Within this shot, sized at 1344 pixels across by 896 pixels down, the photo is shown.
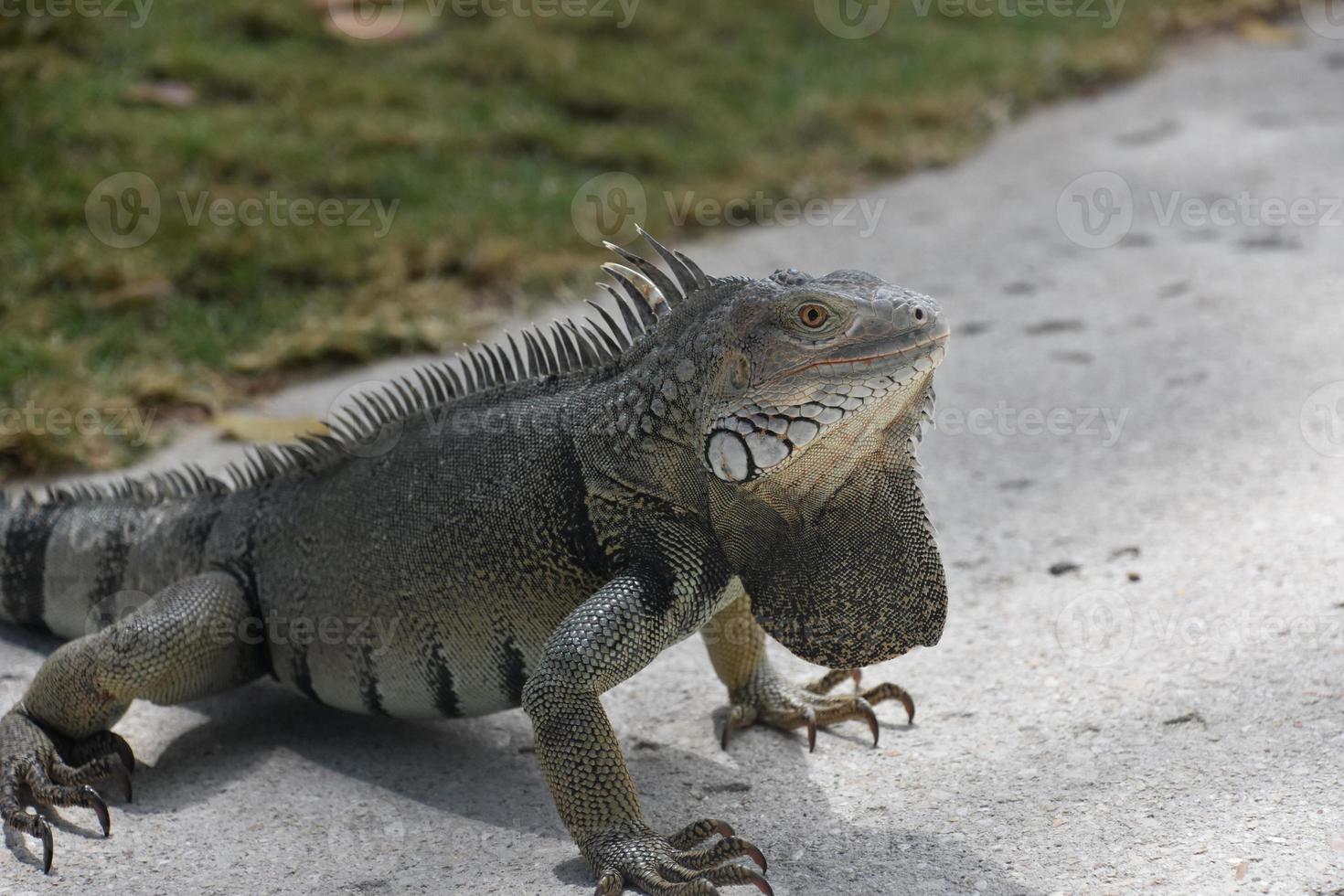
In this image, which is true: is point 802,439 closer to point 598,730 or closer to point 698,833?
point 598,730

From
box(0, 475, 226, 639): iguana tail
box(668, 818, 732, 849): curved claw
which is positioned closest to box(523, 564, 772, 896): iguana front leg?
box(668, 818, 732, 849): curved claw

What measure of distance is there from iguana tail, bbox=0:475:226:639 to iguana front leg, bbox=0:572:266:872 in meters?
0.36

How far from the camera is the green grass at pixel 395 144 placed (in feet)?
25.2

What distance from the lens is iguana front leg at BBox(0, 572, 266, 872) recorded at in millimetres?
4398

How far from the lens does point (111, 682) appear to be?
445 centimetres

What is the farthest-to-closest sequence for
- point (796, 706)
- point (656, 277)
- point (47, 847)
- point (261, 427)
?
point (261, 427) < point (796, 706) < point (656, 277) < point (47, 847)

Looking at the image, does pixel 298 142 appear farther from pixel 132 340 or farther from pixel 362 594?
pixel 362 594

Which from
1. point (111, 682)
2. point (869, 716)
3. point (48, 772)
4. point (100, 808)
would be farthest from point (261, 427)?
point (869, 716)

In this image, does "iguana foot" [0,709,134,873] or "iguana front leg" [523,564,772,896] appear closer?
"iguana front leg" [523,564,772,896]

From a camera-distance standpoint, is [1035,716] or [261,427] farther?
[261,427]

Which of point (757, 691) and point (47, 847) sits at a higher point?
point (757, 691)

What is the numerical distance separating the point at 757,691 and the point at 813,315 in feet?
5.04

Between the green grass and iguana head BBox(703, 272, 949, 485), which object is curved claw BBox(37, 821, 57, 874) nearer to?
iguana head BBox(703, 272, 949, 485)

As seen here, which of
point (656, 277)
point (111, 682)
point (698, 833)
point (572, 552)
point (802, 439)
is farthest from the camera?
point (111, 682)
